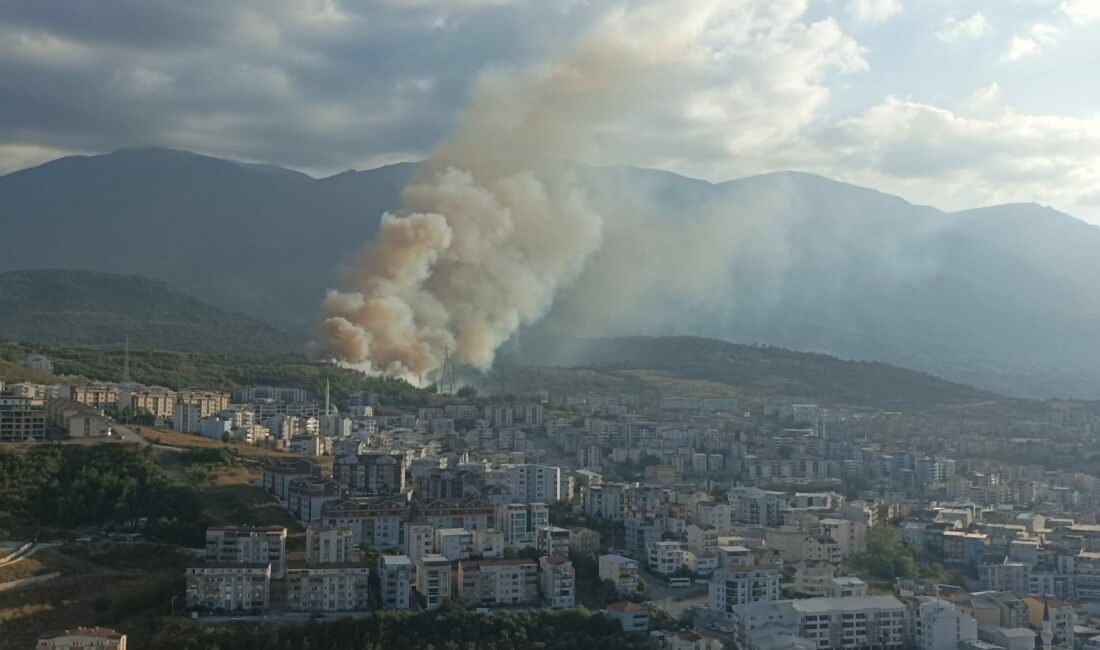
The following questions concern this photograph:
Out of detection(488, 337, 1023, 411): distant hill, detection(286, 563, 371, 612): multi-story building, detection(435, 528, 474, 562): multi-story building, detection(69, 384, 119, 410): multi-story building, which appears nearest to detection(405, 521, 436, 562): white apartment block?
detection(435, 528, 474, 562): multi-story building

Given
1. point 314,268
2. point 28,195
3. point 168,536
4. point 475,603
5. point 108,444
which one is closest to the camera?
point 475,603

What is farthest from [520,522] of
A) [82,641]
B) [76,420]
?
[76,420]

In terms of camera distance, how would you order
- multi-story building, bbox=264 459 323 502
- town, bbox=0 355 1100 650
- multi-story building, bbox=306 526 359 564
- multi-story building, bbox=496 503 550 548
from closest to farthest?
1. town, bbox=0 355 1100 650
2. multi-story building, bbox=306 526 359 564
3. multi-story building, bbox=496 503 550 548
4. multi-story building, bbox=264 459 323 502

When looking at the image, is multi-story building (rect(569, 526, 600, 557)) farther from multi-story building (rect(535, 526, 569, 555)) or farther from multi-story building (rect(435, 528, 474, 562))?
multi-story building (rect(435, 528, 474, 562))

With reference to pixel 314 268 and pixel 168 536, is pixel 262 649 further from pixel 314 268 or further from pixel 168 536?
pixel 314 268

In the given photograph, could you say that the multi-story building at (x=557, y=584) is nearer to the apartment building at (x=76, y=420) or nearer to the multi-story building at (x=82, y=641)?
the multi-story building at (x=82, y=641)

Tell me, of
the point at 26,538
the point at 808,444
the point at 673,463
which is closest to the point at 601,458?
the point at 673,463
